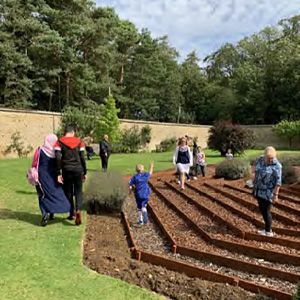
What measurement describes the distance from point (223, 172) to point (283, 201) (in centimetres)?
564

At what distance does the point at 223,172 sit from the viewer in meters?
14.9

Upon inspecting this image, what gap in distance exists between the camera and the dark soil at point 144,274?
14.4 ft

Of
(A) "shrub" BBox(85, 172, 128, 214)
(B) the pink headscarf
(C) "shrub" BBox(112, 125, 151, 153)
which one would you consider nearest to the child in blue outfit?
(A) "shrub" BBox(85, 172, 128, 214)

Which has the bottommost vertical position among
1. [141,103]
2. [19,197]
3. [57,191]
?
[19,197]

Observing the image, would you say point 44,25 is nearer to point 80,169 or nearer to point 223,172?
point 223,172

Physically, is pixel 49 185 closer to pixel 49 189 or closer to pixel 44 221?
pixel 49 189

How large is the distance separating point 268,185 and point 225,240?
1182mm

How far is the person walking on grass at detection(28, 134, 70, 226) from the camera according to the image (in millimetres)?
7316

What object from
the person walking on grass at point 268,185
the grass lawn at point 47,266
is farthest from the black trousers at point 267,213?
the grass lawn at point 47,266

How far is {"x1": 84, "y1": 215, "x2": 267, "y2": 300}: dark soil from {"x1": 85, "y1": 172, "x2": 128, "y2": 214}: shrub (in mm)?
2039

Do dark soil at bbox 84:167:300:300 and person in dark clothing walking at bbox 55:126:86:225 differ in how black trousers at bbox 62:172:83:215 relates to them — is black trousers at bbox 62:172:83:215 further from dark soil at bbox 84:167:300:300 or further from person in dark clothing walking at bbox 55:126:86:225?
dark soil at bbox 84:167:300:300

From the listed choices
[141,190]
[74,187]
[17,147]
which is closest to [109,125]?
[17,147]

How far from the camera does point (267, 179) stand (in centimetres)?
677

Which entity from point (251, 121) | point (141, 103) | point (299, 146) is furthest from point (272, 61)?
point (141, 103)
